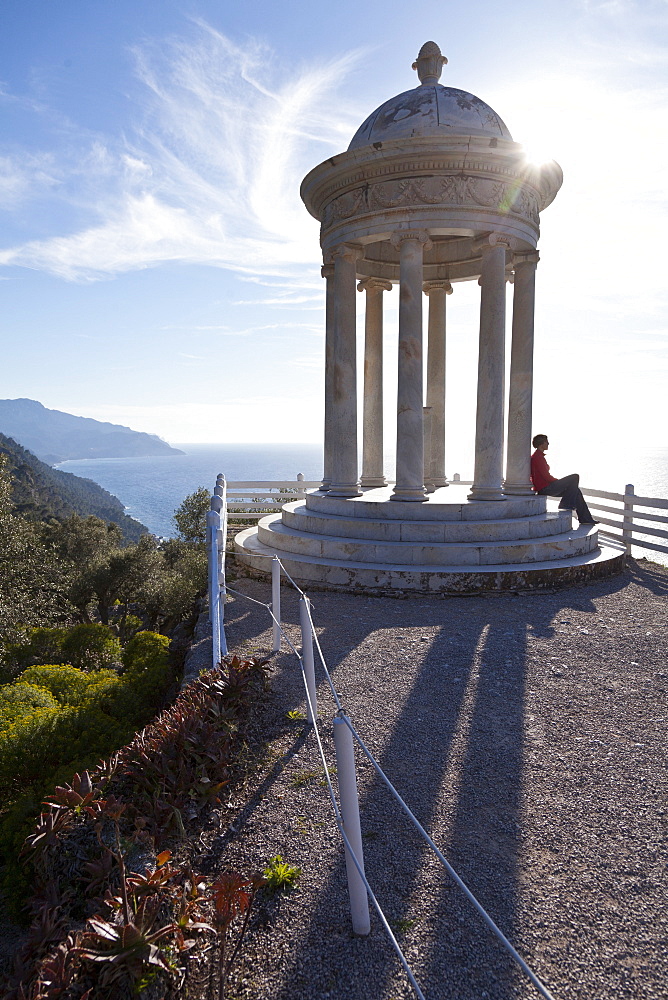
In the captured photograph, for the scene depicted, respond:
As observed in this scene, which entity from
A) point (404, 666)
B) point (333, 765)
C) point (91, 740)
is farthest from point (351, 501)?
point (333, 765)

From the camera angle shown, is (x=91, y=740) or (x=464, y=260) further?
(x=464, y=260)

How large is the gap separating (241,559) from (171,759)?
10.1 meters

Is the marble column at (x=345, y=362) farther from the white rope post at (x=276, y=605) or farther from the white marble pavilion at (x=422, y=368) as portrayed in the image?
the white rope post at (x=276, y=605)

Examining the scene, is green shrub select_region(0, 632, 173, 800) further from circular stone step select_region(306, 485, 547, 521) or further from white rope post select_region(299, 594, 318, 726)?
circular stone step select_region(306, 485, 547, 521)

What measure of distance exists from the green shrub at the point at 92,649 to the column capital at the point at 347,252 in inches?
459

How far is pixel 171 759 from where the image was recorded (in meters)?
5.23

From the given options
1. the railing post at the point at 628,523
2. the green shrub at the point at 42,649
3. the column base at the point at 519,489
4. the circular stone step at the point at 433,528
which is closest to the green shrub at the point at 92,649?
the green shrub at the point at 42,649

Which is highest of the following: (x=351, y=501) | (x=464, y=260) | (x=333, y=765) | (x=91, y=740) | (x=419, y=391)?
(x=464, y=260)

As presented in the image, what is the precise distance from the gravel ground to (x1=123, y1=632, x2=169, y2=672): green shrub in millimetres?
2148

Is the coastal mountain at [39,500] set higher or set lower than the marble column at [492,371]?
lower

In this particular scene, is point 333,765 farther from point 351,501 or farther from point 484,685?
point 351,501

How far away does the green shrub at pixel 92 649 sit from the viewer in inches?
554

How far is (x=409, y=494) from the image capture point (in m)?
15.3

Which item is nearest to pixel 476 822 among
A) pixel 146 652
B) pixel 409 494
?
pixel 146 652
